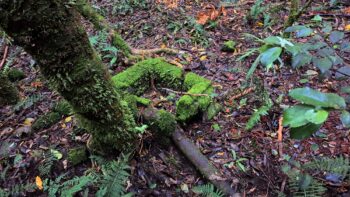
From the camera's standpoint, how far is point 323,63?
67.1 inches

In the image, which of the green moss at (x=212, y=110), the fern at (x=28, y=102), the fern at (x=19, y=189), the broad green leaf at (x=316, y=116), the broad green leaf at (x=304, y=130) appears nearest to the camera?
the broad green leaf at (x=316, y=116)

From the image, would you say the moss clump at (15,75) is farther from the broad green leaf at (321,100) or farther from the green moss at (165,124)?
the broad green leaf at (321,100)

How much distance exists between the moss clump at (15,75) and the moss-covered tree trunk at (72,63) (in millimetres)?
2979

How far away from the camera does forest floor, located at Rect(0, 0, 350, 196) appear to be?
3.26 meters

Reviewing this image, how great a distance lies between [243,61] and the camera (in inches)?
195

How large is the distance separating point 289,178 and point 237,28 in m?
3.63

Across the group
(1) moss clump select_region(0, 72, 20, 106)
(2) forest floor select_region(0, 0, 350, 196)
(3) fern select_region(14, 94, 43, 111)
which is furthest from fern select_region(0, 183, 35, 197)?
(1) moss clump select_region(0, 72, 20, 106)

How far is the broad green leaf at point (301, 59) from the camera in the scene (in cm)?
173

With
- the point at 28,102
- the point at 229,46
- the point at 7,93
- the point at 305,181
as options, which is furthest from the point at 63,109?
the point at 305,181

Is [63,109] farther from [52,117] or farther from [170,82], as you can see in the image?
[170,82]

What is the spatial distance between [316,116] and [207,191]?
1.82m

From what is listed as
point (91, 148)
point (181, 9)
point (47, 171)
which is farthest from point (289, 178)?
point (181, 9)

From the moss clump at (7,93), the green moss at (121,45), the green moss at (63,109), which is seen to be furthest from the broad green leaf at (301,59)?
the moss clump at (7,93)

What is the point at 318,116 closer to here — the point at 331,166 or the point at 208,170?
the point at 331,166
